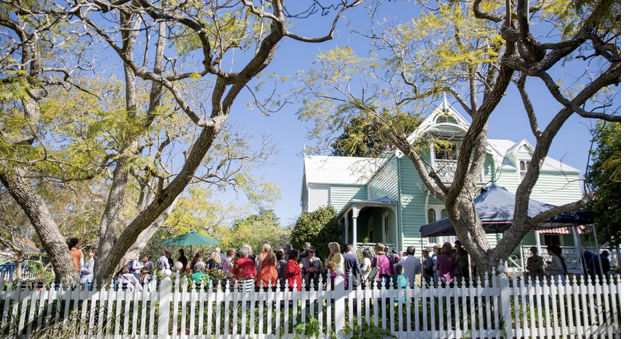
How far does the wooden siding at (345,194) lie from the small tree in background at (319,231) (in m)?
4.06

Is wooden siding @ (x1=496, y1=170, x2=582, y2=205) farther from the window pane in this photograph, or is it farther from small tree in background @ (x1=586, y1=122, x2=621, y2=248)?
the window pane

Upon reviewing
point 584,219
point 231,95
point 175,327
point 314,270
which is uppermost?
point 231,95

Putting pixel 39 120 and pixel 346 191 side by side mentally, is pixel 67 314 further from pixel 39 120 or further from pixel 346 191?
pixel 346 191

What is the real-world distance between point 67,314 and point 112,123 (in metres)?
2.92

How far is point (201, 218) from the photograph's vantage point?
62.6 ft

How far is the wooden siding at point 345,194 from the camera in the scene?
1043 inches

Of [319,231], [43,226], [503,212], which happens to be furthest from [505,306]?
[319,231]

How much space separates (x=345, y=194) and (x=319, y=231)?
5.76m

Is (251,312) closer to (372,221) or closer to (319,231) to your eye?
(319,231)

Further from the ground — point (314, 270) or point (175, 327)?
point (314, 270)

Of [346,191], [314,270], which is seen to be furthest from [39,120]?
[346,191]

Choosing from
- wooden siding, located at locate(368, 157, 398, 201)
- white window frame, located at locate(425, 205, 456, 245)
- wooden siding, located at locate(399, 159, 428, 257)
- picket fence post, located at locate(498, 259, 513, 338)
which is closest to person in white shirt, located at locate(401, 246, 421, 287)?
picket fence post, located at locate(498, 259, 513, 338)

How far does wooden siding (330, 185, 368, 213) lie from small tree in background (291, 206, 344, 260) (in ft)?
13.3

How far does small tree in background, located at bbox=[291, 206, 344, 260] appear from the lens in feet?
69.6
